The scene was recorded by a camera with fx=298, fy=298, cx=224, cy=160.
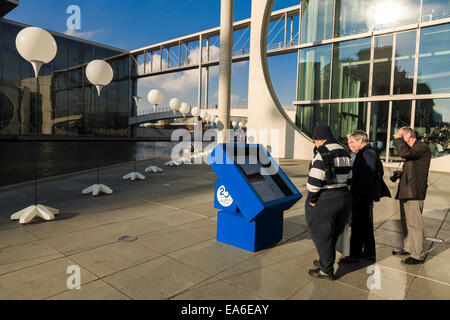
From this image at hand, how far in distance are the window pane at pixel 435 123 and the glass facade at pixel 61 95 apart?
3729 centimetres

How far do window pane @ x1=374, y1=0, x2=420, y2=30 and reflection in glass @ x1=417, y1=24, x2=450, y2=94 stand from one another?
3.56 ft

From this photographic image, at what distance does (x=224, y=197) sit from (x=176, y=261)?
1.12 m

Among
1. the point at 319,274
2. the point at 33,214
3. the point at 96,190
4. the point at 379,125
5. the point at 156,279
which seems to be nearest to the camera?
the point at 156,279

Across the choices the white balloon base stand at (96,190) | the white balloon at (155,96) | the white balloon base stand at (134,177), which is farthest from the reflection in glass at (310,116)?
the white balloon base stand at (96,190)

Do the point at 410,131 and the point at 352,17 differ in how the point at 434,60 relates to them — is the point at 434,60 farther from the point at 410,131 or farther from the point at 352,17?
the point at 410,131

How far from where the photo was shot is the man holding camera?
3.81 m

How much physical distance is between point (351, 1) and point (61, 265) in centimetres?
2136

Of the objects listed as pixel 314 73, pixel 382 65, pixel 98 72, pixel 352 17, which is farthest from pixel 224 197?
pixel 352 17

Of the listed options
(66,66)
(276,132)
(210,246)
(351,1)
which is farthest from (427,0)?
(66,66)

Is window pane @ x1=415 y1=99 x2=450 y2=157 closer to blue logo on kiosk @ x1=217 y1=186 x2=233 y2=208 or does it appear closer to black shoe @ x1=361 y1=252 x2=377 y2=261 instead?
black shoe @ x1=361 y1=252 x2=377 y2=261

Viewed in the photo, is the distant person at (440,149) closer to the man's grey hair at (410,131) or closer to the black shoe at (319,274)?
the man's grey hair at (410,131)

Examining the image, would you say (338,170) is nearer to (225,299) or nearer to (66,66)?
(225,299)

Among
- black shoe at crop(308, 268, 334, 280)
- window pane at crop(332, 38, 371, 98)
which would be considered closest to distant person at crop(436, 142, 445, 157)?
window pane at crop(332, 38, 371, 98)

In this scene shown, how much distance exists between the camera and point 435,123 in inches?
615
